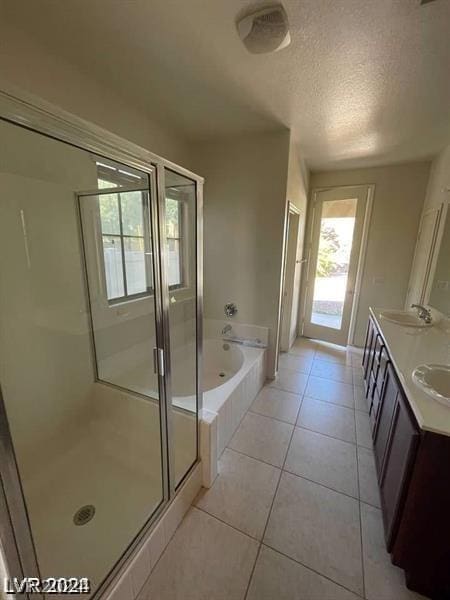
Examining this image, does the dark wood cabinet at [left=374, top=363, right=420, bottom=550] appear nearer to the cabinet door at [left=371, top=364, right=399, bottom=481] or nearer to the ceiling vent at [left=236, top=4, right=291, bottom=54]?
the cabinet door at [left=371, top=364, right=399, bottom=481]

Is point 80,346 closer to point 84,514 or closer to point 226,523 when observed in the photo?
point 84,514

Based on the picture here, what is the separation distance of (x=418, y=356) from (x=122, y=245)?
7.56 ft

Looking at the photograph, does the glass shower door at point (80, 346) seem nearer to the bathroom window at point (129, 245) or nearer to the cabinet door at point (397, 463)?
the bathroom window at point (129, 245)

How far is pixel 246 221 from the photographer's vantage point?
8.96 feet

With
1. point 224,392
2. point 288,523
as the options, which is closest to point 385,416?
point 288,523

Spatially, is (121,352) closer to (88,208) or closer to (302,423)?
(88,208)

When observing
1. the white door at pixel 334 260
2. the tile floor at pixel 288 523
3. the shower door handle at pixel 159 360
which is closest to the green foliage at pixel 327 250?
the white door at pixel 334 260

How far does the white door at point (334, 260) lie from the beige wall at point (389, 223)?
16cm

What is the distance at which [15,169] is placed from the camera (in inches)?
54.1

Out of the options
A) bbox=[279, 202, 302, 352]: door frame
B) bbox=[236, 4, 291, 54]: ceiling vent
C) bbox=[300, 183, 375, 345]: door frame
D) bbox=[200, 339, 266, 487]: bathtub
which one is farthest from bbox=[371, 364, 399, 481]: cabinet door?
bbox=[300, 183, 375, 345]: door frame

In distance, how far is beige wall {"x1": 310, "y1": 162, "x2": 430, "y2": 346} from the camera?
128 inches

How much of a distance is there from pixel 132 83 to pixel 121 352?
1.99 meters

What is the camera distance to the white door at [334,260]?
11.8ft

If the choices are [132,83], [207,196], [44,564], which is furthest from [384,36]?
[44,564]
